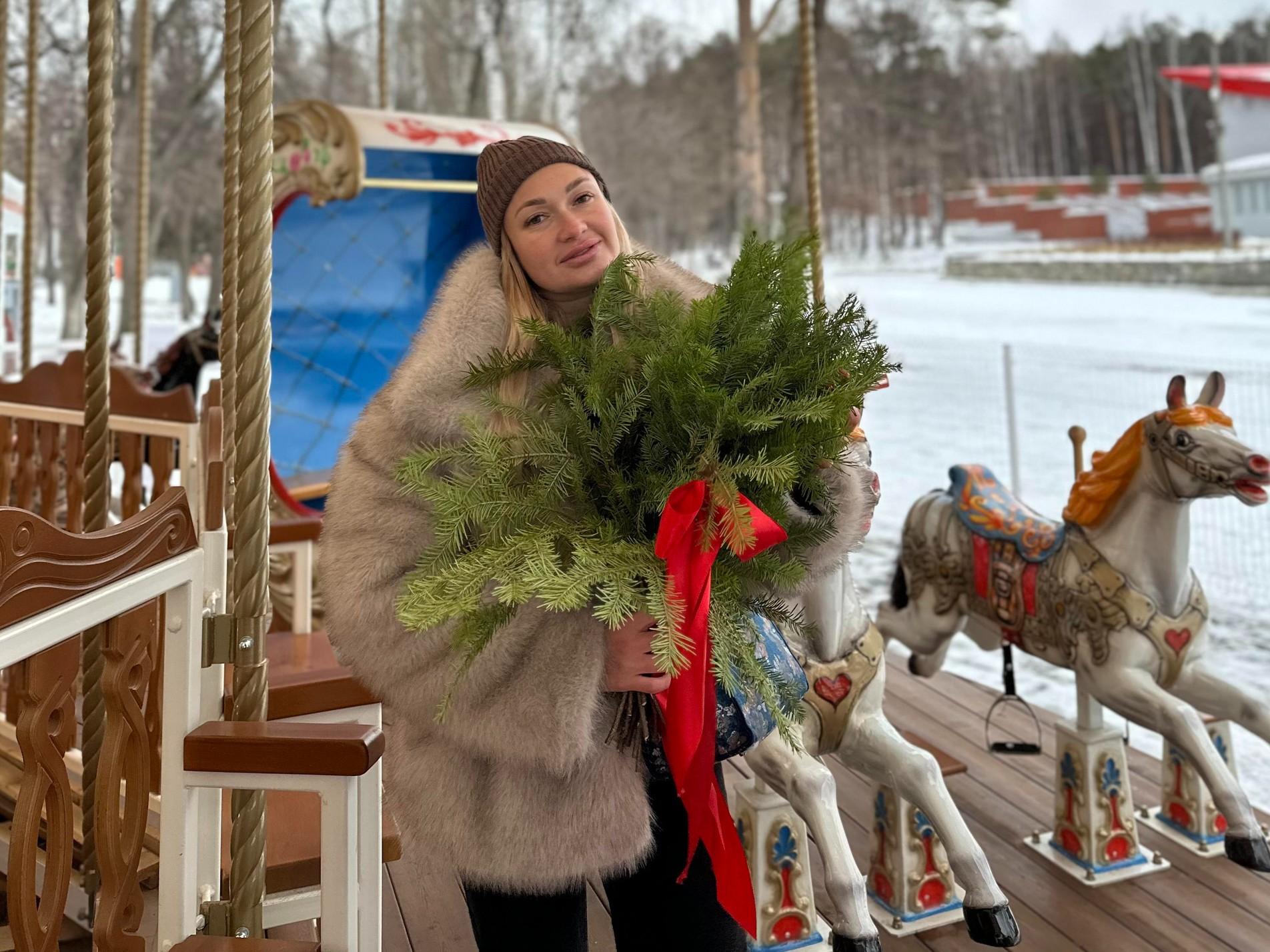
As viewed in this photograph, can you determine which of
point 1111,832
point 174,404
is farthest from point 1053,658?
point 174,404

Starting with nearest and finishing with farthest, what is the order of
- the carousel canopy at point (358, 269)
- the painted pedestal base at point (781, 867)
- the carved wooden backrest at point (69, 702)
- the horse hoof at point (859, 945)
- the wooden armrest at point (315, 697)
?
the carved wooden backrest at point (69, 702), the wooden armrest at point (315, 697), the horse hoof at point (859, 945), the painted pedestal base at point (781, 867), the carousel canopy at point (358, 269)

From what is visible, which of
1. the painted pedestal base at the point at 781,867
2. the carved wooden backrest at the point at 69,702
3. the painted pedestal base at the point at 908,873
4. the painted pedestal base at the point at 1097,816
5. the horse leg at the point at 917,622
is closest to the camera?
the carved wooden backrest at the point at 69,702

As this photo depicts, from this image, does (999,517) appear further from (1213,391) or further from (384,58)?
(384,58)

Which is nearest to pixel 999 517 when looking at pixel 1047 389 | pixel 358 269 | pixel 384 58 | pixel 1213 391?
pixel 1213 391

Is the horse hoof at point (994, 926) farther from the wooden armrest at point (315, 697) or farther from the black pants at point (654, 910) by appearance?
the wooden armrest at point (315, 697)

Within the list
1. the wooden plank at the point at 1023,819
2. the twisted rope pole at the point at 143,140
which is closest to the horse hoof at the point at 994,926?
the wooden plank at the point at 1023,819

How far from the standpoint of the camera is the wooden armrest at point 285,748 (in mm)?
1104

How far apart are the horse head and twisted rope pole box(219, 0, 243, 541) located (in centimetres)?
174

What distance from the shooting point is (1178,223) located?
37.9 feet

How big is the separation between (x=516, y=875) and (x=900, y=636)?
1.92 m

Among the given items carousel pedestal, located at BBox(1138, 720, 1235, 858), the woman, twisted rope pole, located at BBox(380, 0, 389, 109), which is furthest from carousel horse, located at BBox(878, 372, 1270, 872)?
twisted rope pole, located at BBox(380, 0, 389, 109)

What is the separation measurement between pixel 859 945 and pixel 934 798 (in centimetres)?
28

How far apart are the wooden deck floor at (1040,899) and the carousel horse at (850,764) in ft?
1.22

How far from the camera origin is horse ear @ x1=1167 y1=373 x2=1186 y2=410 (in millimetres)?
2223
